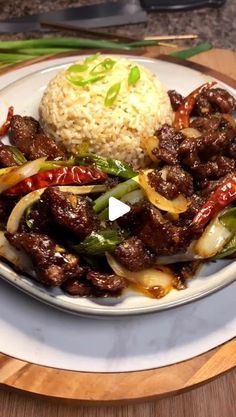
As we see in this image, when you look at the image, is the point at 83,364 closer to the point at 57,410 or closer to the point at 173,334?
the point at 57,410

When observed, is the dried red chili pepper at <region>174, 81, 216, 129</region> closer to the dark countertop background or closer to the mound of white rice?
the mound of white rice

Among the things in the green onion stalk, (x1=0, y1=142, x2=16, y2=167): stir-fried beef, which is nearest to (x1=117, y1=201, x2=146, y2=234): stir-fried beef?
(x1=0, y1=142, x2=16, y2=167): stir-fried beef

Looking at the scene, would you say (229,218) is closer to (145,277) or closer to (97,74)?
(145,277)

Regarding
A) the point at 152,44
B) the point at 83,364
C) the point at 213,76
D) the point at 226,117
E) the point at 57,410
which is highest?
the point at 152,44

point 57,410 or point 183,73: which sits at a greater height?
point 183,73

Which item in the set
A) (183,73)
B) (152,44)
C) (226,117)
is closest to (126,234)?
(226,117)

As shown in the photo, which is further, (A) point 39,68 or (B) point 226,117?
(A) point 39,68

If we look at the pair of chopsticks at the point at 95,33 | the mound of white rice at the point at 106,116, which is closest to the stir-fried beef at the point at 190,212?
the mound of white rice at the point at 106,116
